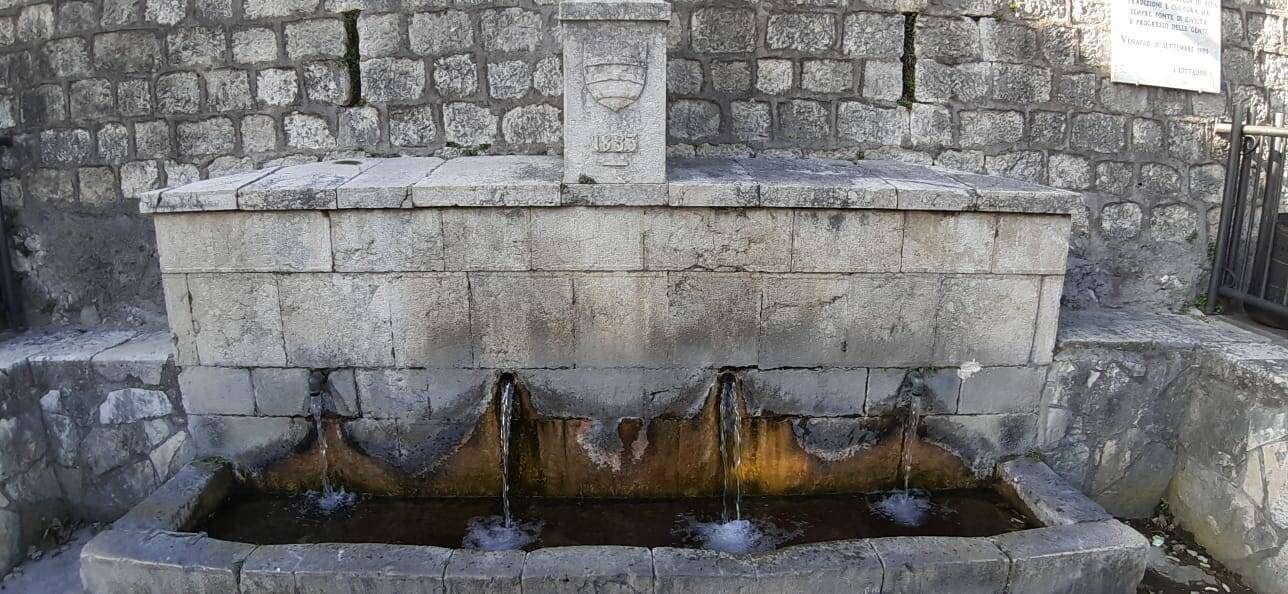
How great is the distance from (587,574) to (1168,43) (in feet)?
16.3

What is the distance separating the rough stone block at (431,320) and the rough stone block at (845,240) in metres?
1.72

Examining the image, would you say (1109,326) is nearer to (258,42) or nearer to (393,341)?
(393,341)

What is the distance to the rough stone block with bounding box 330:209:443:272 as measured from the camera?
345cm

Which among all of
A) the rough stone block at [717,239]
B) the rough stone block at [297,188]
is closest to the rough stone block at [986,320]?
the rough stone block at [717,239]

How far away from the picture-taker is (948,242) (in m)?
3.57

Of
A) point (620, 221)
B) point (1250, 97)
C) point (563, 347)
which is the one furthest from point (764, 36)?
point (1250, 97)

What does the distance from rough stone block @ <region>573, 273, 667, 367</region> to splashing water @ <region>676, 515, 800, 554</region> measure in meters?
0.85

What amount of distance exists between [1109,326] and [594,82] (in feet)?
11.1

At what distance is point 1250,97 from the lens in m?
4.75

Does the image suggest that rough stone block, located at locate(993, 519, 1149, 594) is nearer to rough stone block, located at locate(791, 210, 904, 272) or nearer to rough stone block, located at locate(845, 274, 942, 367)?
rough stone block, located at locate(845, 274, 942, 367)

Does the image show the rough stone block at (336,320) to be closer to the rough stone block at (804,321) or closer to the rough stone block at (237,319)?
the rough stone block at (237,319)

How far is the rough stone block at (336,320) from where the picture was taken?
354 cm

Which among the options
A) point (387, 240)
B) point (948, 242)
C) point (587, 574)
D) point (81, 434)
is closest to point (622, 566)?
point (587, 574)

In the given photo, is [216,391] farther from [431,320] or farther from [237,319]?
[431,320]
